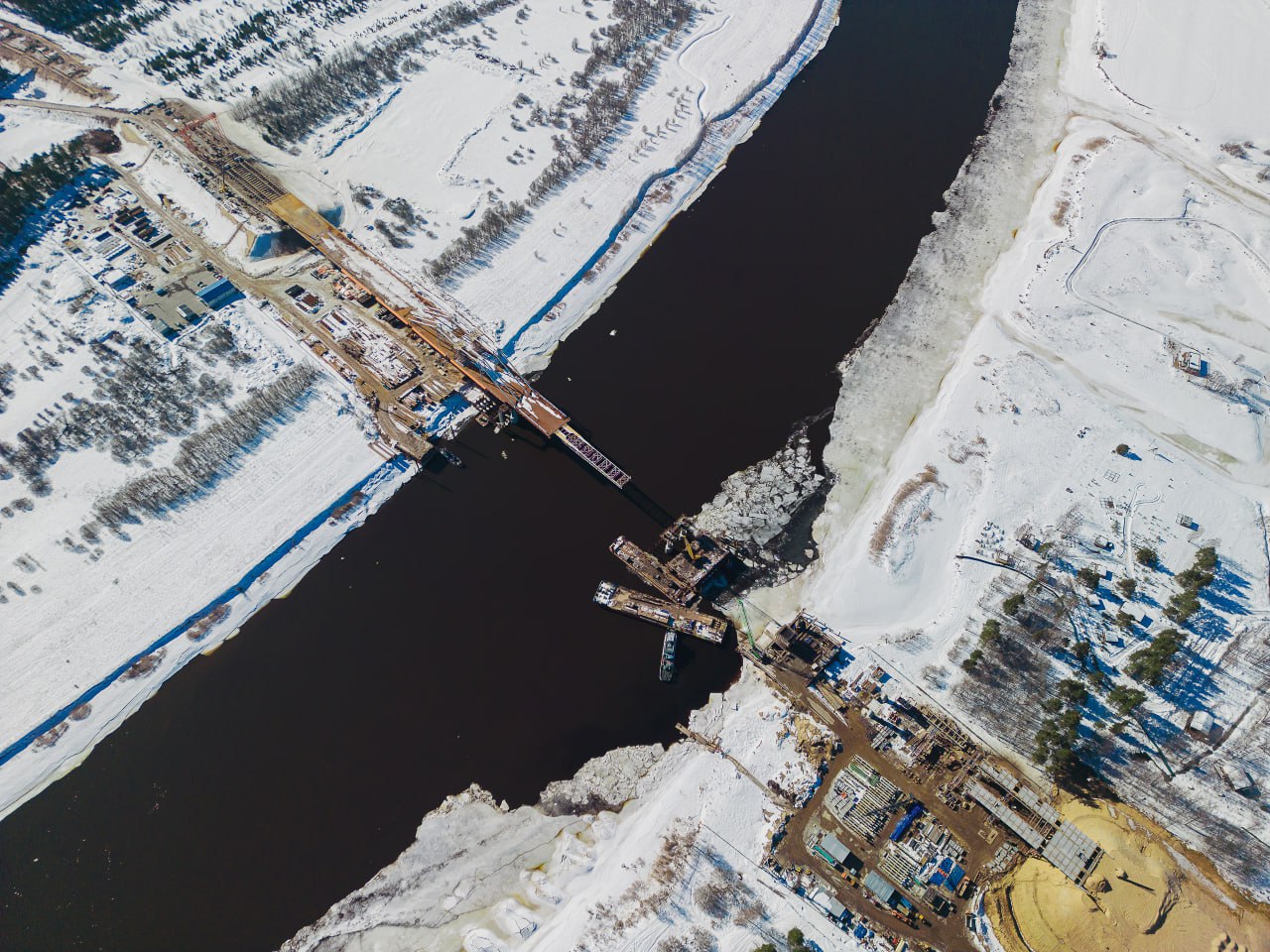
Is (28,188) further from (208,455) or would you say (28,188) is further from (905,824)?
(905,824)

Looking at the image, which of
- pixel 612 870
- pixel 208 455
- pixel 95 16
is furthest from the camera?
pixel 95 16

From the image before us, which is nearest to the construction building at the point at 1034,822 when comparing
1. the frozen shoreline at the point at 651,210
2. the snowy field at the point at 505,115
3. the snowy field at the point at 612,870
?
the snowy field at the point at 612,870

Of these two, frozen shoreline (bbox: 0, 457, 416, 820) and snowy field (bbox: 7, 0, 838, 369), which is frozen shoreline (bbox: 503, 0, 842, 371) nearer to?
snowy field (bbox: 7, 0, 838, 369)

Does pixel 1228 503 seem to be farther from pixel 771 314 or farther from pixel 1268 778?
pixel 771 314

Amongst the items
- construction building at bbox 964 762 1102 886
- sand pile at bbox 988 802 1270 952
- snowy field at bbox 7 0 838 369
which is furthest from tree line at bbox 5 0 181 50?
sand pile at bbox 988 802 1270 952

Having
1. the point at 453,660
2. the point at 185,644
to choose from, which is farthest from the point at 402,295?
the point at 453,660
